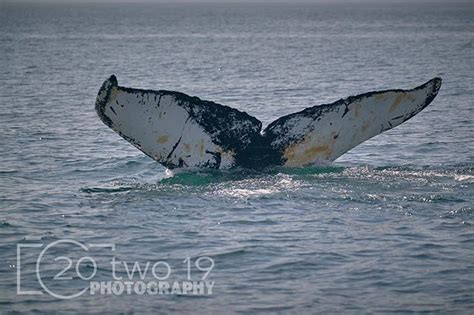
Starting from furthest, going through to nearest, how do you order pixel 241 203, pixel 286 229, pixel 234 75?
pixel 234 75
pixel 241 203
pixel 286 229

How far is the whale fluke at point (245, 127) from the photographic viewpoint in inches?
501

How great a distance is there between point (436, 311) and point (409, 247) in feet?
6.51

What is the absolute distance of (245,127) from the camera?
13281 millimetres

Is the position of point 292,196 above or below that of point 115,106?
below

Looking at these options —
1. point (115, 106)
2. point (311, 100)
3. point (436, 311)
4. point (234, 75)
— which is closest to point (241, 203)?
point (115, 106)

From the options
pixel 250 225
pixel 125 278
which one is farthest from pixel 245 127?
pixel 125 278

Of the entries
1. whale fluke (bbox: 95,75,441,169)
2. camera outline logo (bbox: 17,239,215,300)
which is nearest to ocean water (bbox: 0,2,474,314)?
camera outline logo (bbox: 17,239,215,300)

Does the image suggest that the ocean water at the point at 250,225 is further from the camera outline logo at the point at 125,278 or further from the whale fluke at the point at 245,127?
the whale fluke at the point at 245,127

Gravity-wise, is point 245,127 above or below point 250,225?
above

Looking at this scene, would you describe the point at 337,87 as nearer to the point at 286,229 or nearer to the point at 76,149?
the point at 76,149

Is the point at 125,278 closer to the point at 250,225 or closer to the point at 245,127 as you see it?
the point at 250,225

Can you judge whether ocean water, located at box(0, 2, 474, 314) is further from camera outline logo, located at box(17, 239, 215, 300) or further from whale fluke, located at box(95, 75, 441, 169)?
whale fluke, located at box(95, 75, 441, 169)

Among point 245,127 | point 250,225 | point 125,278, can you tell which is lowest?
point 125,278

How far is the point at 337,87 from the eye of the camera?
3784 cm
